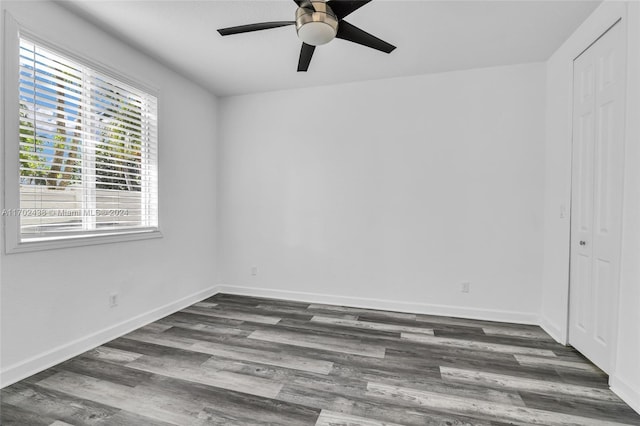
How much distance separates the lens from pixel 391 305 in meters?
3.61

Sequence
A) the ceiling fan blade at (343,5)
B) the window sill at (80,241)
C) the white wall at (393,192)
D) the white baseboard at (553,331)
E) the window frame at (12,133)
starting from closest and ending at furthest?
1. the ceiling fan blade at (343,5)
2. the window frame at (12,133)
3. the window sill at (80,241)
4. the white baseboard at (553,331)
5. the white wall at (393,192)

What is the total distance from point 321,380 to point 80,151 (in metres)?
2.59

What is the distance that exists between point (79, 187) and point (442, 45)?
3367 mm

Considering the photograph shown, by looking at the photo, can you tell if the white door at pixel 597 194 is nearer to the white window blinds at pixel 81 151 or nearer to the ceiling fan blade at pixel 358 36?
the ceiling fan blade at pixel 358 36

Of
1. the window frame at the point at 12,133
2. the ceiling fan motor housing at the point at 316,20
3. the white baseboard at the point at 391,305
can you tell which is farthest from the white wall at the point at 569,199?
the window frame at the point at 12,133

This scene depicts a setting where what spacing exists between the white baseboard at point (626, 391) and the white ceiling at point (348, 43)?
2588 mm

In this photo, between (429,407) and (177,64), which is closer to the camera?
(429,407)

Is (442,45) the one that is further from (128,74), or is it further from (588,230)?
(128,74)

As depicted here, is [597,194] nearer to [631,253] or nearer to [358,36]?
[631,253]

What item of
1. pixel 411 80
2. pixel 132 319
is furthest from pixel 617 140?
pixel 132 319

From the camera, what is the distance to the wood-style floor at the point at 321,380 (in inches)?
69.3

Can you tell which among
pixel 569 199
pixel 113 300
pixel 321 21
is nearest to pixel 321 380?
pixel 113 300

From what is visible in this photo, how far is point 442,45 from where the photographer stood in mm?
2834

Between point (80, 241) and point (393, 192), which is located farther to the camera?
point (393, 192)
